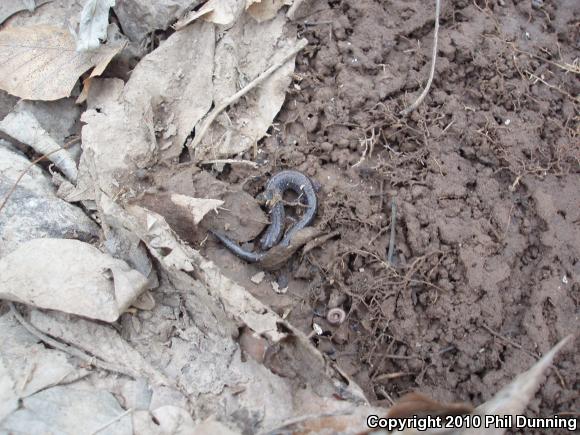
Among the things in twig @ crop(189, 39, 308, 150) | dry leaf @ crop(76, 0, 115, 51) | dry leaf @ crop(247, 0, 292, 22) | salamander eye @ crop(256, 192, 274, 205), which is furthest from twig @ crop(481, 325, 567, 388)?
dry leaf @ crop(76, 0, 115, 51)

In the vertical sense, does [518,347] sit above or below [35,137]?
below

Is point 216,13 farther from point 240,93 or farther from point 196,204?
point 196,204

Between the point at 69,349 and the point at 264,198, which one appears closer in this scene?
the point at 69,349

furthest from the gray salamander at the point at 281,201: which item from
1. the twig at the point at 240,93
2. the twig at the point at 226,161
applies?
the twig at the point at 240,93

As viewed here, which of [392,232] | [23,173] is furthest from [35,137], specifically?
[392,232]

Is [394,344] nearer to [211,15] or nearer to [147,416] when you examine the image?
[147,416]

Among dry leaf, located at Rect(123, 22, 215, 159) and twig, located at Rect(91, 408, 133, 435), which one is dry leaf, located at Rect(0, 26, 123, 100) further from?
twig, located at Rect(91, 408, 133, 435)

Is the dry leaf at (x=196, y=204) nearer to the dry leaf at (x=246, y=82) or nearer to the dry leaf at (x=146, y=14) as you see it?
the dry leaf at (x=246, y=82)
